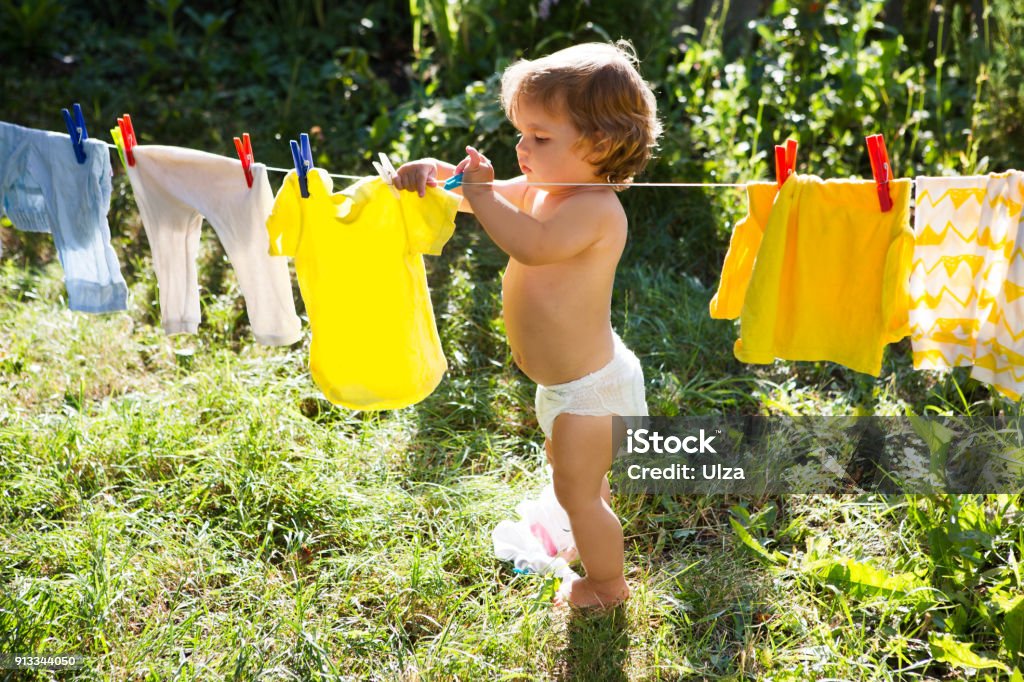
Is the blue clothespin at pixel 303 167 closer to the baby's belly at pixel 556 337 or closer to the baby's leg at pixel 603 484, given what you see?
the baby's belly at pixel 556 337

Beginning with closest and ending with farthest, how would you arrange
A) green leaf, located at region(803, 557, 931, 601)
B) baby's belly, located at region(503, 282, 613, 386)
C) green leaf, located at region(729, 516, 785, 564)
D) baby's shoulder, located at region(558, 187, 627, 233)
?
baby's shoulder, located at region(558, 187, 627, 233)
baby's belly, located at region(503, 282, 613, 386)
green leaf, located at region(803, 557, 931, 601)
green leaf, located at region(729, 516, 785, 564)

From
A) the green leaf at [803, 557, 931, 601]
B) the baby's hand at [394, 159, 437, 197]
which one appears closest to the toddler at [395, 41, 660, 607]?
the baby's hand at [394, 159, 437, 197]

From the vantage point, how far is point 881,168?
2.09 metres

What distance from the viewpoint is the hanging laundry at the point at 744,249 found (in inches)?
87.7

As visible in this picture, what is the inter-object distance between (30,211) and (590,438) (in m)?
1.47

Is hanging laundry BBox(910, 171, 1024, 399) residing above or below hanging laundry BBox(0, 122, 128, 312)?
below

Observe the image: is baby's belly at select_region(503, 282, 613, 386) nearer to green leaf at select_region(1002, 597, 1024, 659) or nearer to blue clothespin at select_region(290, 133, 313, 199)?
blue clothespin at select_region(290, 133, 313, 199)

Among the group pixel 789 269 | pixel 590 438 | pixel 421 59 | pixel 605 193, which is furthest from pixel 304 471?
pixel 421 59

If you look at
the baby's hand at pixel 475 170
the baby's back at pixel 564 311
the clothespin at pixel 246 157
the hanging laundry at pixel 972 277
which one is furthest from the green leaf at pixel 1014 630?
the clothespin at pixel 246 157

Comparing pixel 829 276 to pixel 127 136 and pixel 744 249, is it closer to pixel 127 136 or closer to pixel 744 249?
pixel 744 249

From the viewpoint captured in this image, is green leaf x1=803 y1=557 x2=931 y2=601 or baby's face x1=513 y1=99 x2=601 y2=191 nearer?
baby's face x1=513 y1=99 x2=601 y2=191

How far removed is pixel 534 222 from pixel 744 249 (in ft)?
1.82

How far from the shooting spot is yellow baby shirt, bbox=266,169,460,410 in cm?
209

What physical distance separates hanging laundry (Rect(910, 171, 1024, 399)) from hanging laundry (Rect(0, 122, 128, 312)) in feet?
6.19
